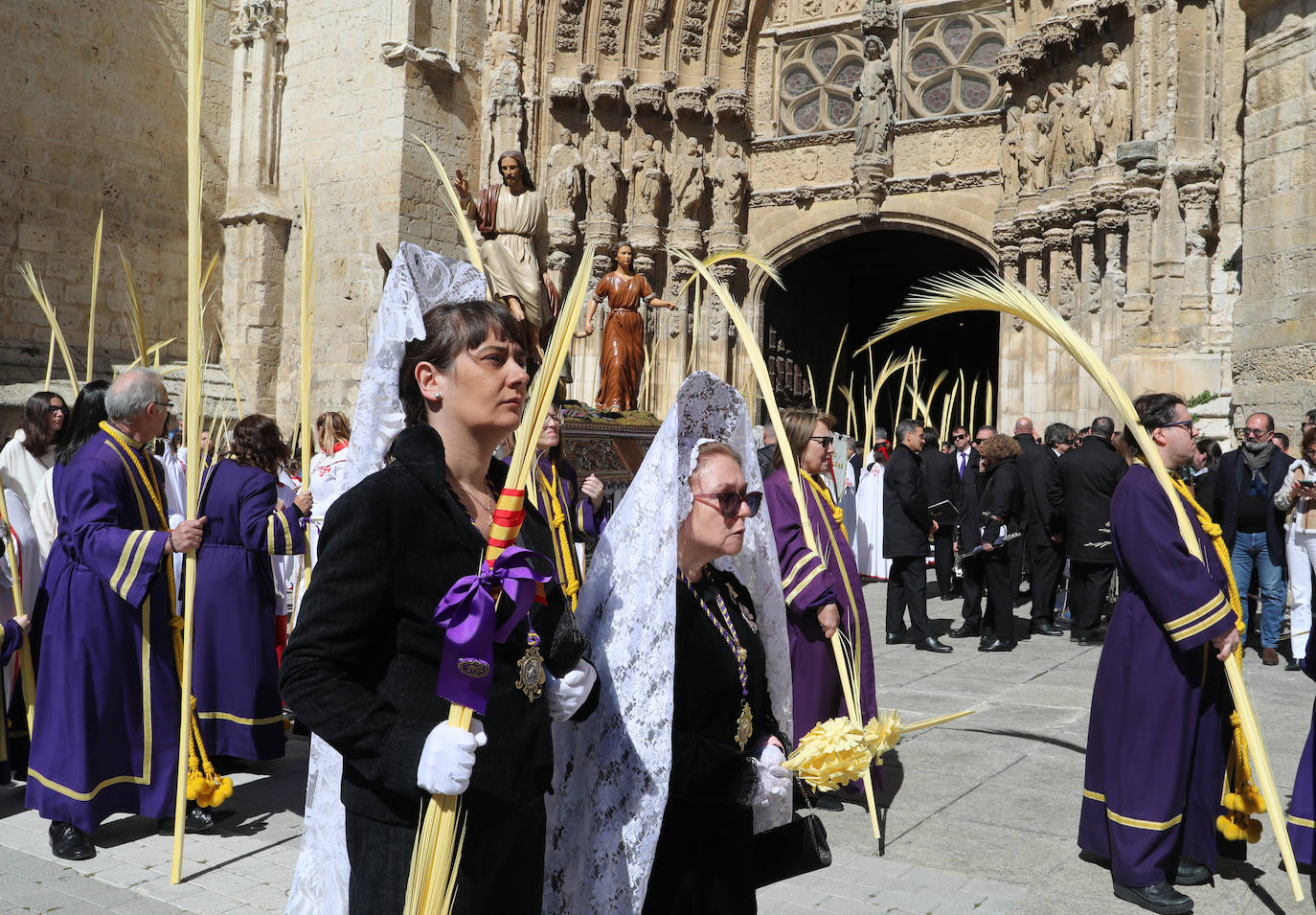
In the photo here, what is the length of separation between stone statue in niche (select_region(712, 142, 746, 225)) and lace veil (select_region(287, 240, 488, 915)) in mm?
14917

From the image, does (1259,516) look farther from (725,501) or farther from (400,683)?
(400,683)

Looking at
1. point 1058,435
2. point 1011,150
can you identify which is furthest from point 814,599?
point 1011,150

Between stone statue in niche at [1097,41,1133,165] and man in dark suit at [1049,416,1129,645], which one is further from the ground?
stone statue in niche at [1097,41,1133,165]

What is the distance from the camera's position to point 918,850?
4441mm

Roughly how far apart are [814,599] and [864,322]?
18.4 m

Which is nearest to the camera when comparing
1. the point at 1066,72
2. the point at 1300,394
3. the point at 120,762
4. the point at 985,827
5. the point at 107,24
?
the point at 120,762

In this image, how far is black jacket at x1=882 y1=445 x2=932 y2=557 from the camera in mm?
9109

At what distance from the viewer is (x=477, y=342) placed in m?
2.17

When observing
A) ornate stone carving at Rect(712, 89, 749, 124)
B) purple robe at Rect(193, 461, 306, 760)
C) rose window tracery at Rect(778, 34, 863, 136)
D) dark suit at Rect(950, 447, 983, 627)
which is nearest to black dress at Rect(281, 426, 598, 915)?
purple robe at Rect(193, 461, 306, 760)

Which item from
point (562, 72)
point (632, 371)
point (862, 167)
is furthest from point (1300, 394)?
point (562, 72)

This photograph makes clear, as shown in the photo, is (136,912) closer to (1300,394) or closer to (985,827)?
(985,827)

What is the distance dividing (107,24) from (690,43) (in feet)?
25.9

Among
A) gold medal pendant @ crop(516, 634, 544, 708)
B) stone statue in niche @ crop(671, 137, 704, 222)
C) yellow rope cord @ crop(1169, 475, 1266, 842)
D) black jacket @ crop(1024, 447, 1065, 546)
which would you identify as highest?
stone statue in niche @ crop(671, 137, 704, 222)

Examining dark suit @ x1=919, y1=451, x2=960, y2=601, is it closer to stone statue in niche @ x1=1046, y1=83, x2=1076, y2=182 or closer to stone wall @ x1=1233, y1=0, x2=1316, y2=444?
stone wall @ x1=1233, y1=0, x2=1316, y2=444
